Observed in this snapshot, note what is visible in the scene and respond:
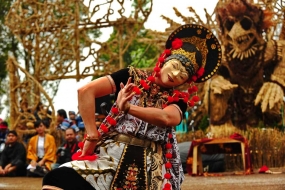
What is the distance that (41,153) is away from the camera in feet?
40.0

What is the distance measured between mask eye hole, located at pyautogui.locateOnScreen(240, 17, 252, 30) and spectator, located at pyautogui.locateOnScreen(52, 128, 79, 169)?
434 cm

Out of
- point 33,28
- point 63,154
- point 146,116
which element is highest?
point 33,28

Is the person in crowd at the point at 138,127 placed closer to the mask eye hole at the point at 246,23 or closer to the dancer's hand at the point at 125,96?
the dancer's hand at the point at 125,96

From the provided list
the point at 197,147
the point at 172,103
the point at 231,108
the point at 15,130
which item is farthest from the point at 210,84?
the point at 172,103

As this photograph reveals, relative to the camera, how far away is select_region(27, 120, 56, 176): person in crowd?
11.9 m

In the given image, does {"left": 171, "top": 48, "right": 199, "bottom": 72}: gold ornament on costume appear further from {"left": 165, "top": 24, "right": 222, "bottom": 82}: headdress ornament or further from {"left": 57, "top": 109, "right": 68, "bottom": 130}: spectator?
{"left": 57, "top": 109, "right": 68, "bottom": 130}: spectator

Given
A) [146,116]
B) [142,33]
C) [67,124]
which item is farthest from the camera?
[142,33]

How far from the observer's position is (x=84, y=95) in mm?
3936

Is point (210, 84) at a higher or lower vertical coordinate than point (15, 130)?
higher

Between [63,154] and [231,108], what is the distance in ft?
13.9

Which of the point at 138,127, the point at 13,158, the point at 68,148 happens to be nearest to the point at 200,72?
the point at 138,127

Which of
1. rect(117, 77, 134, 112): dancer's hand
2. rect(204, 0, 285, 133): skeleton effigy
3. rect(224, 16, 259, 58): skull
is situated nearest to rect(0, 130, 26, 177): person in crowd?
rect(204, 0, 285, 133): skeleton effigy

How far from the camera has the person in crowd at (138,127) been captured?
151 inches

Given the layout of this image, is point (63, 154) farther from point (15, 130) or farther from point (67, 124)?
point (15, 130)
